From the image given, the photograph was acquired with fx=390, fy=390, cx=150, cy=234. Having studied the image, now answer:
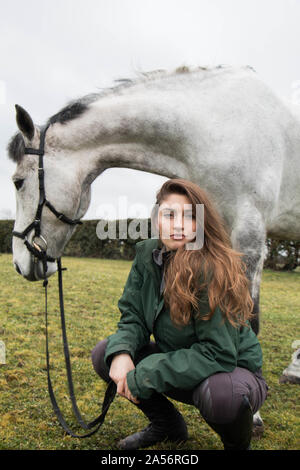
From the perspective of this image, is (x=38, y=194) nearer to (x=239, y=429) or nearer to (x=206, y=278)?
(x=206, y=278)

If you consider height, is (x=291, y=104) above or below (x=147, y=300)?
above

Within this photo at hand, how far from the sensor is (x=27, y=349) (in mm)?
3932

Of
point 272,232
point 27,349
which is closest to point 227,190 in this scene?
point 272,232

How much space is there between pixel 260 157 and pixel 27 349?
114 inches

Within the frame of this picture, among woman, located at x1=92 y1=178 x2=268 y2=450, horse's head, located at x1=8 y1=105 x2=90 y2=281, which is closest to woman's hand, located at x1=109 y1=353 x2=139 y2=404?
woman, located at x1=92 y1=178 x2=268 y2=450

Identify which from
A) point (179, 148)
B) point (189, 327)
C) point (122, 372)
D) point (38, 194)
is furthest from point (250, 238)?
point (38, 194)

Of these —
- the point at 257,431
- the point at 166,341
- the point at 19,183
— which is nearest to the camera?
the point at 166,341

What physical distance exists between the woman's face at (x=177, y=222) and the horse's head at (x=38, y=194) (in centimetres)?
113

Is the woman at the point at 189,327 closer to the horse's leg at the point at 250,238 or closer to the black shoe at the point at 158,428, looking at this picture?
the black shoe at the point at 158,428

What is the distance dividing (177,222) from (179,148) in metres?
1.17

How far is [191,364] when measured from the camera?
1.67 metres
